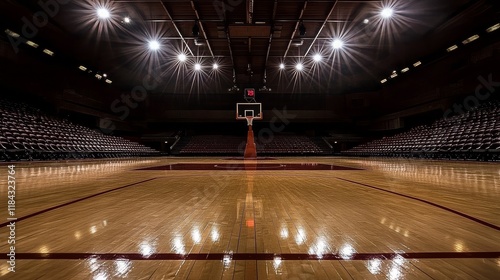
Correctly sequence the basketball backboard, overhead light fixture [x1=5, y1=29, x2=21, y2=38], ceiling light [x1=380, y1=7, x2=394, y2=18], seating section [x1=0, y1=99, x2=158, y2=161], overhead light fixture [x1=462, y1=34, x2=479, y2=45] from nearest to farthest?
1. ceiling light [x1=380, y1=7, x2=394, y2=18]
2. seating section [x1=0, y1=99, x2=158, y2=161]
3. overhead light fixture [x1=5, y1=29, x2=21, y2=38]
4. overhead light fixture [x1=462, y1=34, x2=479, y2=45]
5. the basketball backboard

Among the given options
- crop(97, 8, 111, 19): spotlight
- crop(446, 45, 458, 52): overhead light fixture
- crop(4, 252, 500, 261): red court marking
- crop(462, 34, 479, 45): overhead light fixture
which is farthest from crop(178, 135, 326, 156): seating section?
crop(4, 252, 500, 261): red court marking

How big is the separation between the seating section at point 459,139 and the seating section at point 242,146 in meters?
5.26

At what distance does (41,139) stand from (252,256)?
36.7 ft

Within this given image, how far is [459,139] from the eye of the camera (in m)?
10.1

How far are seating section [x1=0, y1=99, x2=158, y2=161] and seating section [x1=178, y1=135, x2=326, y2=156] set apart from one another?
5651 millimetres

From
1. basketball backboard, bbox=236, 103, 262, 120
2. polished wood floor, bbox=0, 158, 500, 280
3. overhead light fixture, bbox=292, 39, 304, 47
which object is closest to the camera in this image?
polished wood floor, bbox=0, 158, 500, 280

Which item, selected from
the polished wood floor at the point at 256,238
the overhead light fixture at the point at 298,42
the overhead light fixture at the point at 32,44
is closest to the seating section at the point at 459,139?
the overhead light fixture at the point at 298,42

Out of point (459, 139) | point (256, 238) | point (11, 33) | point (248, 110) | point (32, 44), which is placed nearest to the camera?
point (256, 238)

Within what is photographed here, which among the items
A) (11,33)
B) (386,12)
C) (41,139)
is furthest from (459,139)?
(11,33)

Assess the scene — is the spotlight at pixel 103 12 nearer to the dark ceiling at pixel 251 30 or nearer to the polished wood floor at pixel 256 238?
the dark ceiling at pixel 251 30

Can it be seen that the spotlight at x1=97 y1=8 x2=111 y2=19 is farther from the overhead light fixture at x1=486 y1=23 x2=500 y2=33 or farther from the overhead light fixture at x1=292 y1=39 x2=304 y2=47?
the overhead light fixture at x1=486 y1=23 x2=500 y2=33

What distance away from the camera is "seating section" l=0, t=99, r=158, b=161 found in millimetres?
8641

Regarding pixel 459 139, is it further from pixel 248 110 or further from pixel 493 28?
pixel 248 110

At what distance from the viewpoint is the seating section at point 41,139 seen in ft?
28.3
